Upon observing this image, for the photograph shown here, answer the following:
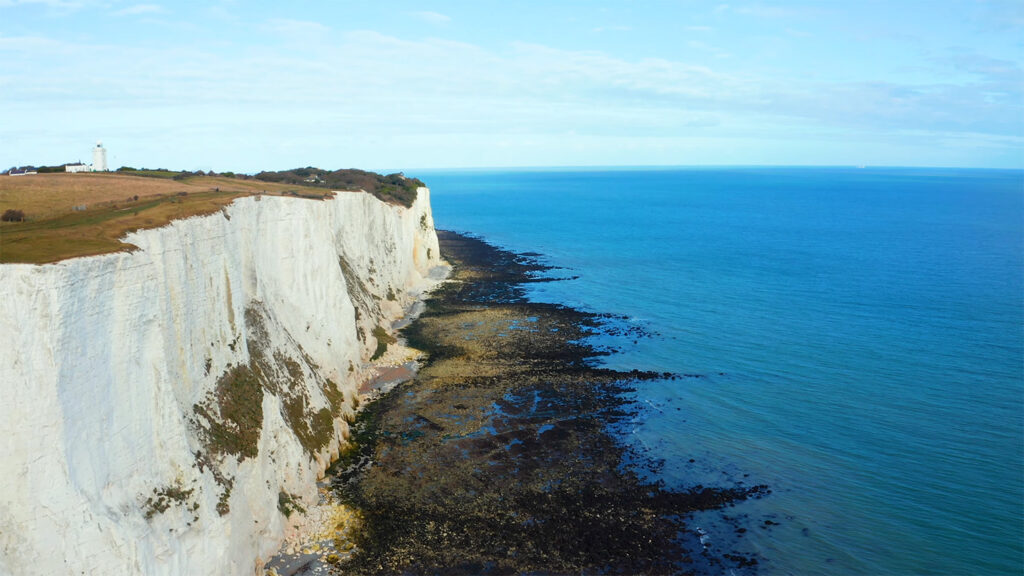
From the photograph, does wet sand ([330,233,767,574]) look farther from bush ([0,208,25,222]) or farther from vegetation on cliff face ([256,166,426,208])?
vegetation on cliff face ([256,166,426,208])

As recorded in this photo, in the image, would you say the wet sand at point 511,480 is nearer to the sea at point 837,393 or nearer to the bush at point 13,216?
the sea at point 837,393

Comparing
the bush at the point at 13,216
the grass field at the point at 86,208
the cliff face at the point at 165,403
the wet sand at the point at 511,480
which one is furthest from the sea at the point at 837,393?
the bush at the point at 13,216

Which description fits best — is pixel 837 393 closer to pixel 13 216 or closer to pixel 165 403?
pixel 165 403

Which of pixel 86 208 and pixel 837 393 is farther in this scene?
pixel 837 393

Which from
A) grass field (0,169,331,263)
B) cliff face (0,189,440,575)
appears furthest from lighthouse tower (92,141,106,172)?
cliff face (0,189,440,575)

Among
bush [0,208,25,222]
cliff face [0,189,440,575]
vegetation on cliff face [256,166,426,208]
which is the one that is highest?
vegetation on cliff face [256,166,426,208]

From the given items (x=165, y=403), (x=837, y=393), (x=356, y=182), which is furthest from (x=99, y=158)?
(x=837, y=393)
